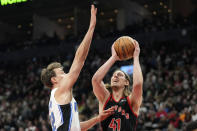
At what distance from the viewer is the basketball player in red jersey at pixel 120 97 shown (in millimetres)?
4500

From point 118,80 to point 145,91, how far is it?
10.7 meters

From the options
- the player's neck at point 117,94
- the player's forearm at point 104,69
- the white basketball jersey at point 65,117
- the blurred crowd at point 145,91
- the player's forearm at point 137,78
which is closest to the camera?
the white basketball jersey at point 65,117

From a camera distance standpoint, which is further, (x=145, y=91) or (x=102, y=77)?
(x=145, y=91)

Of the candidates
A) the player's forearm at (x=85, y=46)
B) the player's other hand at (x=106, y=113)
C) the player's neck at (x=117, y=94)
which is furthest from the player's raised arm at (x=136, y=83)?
the player's forearm at (x=85, y=46)

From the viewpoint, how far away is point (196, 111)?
10180mm

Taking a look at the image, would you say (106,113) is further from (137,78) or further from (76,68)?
(76,68)

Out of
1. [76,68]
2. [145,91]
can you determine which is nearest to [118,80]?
[76,68]

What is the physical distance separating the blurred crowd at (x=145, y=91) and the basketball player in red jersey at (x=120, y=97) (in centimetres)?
614

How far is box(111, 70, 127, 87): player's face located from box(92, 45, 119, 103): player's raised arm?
14 cm

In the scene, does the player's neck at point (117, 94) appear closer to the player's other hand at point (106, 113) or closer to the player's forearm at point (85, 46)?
the player's other hand at point (106, 113)

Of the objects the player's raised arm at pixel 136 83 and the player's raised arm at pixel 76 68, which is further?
the player's raised arm at pixel 136 83

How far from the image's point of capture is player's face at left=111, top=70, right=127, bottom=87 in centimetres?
476

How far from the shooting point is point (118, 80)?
4781mm

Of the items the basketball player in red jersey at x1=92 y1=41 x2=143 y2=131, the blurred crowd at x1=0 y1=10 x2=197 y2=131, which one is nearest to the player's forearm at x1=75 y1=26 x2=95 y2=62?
the basketball player in red jersey at x1=92 y1=41 x2=143 y2=131
